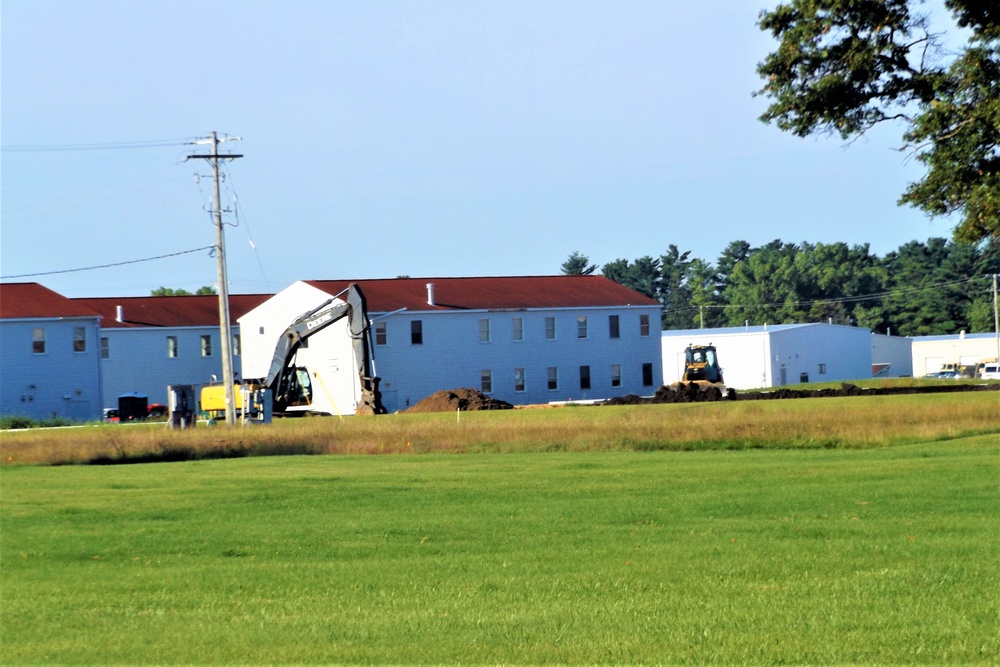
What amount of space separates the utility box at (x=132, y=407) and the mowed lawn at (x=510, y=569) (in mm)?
43987

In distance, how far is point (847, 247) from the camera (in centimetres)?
14275

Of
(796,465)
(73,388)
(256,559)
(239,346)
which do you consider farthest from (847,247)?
(256,559)

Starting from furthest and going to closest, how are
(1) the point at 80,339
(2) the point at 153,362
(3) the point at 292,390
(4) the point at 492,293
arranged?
(4) the point at 492,293 < (2) the point at 153,362 < (1) the point at 80,339 < (3) the point at 292,390

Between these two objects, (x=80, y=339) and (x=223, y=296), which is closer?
(x=223, y=296)

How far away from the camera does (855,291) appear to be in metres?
136

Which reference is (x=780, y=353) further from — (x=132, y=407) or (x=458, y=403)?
(x=132, y=407)

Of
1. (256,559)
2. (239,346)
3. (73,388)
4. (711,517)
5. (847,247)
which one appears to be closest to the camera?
(256,559)

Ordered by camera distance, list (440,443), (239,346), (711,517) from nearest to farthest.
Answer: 1. (711,517)
2. (440,443)
3. (239,346)

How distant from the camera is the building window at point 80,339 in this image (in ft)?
205

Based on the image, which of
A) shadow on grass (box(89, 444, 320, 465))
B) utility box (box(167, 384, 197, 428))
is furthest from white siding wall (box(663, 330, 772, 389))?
shadow on grass (box(89, 444, 320, 465))

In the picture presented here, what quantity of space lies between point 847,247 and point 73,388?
339 ft

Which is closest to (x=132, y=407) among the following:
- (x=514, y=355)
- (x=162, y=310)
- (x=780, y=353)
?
(x=162, y=310)

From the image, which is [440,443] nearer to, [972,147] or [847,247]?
[972,147]

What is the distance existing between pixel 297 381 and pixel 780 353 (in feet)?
137
